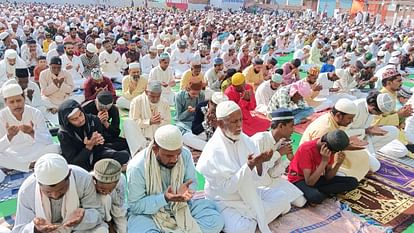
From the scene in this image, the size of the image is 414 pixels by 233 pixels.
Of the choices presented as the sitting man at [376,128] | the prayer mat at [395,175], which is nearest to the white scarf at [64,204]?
the sitting man at [376,128]

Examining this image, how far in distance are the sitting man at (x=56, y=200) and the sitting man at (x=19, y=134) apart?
1.46 meters

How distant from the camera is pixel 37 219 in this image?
2.13m

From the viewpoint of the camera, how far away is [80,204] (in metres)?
2.33

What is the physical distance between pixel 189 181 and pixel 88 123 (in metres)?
1.25

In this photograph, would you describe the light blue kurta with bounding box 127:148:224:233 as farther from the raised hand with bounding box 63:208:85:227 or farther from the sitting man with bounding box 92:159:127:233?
the raised hand with bounding box 63:208:85:227

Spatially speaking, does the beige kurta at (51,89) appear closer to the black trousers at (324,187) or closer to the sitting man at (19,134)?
the sitting man at (19,134)

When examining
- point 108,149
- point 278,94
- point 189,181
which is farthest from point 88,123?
point 278,94

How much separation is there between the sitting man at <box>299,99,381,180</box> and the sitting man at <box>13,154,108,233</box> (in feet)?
7.03

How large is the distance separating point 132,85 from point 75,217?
3607mm

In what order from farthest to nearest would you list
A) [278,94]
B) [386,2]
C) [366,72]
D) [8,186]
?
[386,2] → [366,72] → [278,94] → [8,186]

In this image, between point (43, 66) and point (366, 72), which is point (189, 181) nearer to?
point (43, 66)

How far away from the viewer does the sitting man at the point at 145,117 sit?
156 inches

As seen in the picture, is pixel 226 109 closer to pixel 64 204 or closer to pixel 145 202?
pixel 145 202

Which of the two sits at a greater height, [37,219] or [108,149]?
[37,219]
